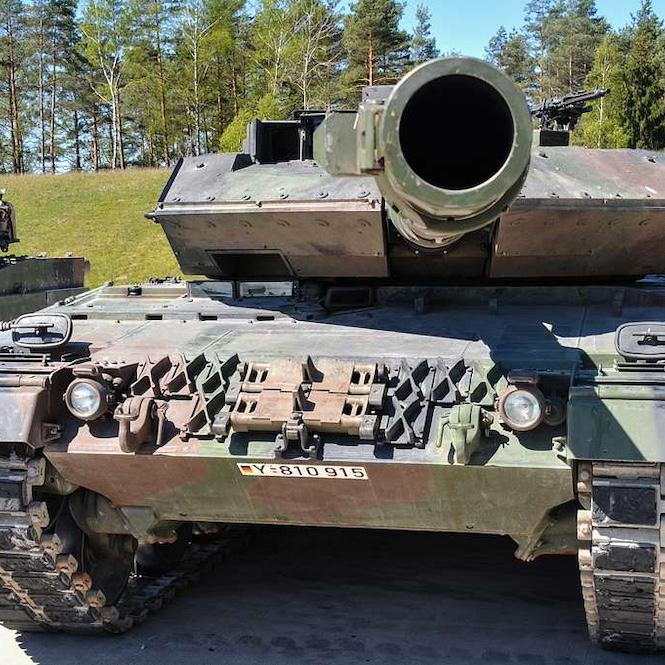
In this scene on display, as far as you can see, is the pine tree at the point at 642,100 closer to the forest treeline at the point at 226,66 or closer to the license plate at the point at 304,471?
the forest treeline at the point at 226,66

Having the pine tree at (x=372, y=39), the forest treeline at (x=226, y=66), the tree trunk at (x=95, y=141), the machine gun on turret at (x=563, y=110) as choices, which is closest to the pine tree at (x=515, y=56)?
the forest treeline at (x=226, y=66)

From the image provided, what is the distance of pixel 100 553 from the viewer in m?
6.67

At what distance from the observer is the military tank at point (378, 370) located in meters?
4.41

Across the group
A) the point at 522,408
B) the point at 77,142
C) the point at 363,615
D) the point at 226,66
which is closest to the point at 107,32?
the point at 226,66

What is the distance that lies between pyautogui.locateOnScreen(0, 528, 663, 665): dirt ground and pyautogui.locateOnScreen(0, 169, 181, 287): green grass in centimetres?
2046

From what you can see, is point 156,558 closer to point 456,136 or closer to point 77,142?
point 456,136

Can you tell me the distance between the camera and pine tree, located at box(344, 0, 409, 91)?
39.2 metres

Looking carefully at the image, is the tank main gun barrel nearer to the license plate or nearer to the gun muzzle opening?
the gun muzzle opening

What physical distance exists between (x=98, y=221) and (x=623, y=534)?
102ft

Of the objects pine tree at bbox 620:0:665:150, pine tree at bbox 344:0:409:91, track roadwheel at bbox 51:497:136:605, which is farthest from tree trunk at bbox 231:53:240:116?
track roadwheel at bbox 51:497:136:605

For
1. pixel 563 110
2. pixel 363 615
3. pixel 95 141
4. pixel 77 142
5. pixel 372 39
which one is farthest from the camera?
pixel 77 142

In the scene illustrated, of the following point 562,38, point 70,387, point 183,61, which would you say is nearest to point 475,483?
point 70,387

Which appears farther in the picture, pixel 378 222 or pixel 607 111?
pixel 607 111

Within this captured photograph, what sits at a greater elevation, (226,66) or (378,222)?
(226,66)
